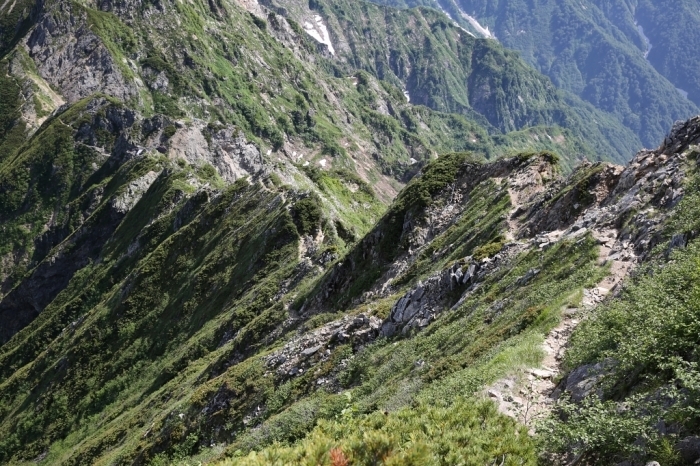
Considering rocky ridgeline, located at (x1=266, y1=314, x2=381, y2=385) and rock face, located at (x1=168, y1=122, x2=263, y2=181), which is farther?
rock face, located at (x1=168, y1=122, x2=263, y2=181)

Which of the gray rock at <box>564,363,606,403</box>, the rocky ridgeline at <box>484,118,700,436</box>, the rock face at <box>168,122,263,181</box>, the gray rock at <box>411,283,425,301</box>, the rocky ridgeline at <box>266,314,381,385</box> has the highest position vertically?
the rock face at <box>168,122,263,181</box>

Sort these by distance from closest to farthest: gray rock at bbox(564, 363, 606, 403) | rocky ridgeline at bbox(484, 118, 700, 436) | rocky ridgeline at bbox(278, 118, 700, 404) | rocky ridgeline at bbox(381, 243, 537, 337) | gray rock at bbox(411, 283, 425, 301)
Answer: gray rock at bbox(564, 363, 606, 403), rocky ridgeline at bbox(484, 118, 700, 436), rocky ridgeline at bbox(278, 118, 700, 404), rocky ridgeline at bbox(381, 243, 537, 337), gray rock at bbox(411, 283, 425, 301)

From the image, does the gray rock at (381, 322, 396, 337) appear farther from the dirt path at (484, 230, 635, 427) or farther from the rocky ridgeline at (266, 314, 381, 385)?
the dirt path at (484, 230, 635, 427)

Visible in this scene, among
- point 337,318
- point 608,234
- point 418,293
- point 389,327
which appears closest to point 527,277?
point 608,234

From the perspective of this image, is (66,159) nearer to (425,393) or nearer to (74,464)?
(74,464)

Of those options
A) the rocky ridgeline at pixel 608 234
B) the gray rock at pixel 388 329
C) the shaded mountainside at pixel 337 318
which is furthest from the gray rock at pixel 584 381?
the gray rock at pixel 388 329

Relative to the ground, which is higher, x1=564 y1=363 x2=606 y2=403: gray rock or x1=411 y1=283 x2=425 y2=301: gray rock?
x1=411 y1=283 x2=425 y2=301: gray rock

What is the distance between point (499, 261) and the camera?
97.9 ft

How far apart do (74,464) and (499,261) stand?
48.8 metres

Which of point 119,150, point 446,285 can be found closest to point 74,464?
point 446,285

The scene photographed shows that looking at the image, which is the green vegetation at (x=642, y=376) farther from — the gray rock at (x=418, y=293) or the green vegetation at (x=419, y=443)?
the gray rock at (x=418, y=293)

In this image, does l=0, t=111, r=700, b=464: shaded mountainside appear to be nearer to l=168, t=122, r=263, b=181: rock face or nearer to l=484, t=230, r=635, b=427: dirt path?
l=484, t=230, r=635, b=427: dirt path

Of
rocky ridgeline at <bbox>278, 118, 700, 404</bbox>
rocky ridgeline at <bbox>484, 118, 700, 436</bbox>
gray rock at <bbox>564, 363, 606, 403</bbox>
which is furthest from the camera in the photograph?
rocky ridgeline at <bbox>278, 118, 700, 404</bbox>

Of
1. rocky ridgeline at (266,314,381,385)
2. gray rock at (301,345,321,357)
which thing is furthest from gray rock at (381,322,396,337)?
gray rock at (301,345,321,357)
